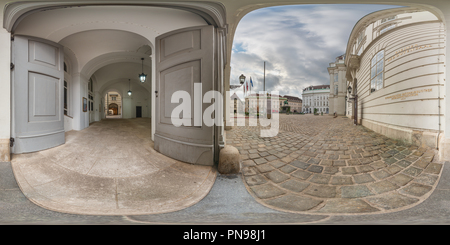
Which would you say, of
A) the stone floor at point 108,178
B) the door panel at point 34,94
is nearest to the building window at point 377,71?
the stone floor at point 108,178

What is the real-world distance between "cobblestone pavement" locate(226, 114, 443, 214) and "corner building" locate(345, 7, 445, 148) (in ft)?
0.32

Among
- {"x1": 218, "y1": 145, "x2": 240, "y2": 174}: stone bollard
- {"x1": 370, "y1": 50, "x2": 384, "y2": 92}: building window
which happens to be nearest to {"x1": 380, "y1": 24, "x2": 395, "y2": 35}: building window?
{"x1": 370, "y1": 50, "x2": 384, "y2": 92}: building window

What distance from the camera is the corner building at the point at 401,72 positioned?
90cm

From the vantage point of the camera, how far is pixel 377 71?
1.03 m

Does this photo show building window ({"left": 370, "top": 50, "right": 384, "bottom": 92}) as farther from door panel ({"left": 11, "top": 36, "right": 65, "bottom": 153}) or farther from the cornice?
door panel ({"left": 11, "top": 36, "right": 65, "bottom": 153})

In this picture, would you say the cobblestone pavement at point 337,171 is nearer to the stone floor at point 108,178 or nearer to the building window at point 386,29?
the stone floor at point 108,178

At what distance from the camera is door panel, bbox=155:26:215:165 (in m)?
1.08

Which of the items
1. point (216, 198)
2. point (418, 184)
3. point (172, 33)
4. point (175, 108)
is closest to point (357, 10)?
point (418, 184)

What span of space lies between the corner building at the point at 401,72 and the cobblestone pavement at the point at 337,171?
97mm

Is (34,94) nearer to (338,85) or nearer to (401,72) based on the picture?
(338,85)

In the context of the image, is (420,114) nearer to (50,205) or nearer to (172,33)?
(172,33)

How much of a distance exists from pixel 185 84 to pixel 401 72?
1.42 metres

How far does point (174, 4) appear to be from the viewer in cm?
96

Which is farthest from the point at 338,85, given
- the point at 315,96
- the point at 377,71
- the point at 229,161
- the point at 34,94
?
the point at 34,94
